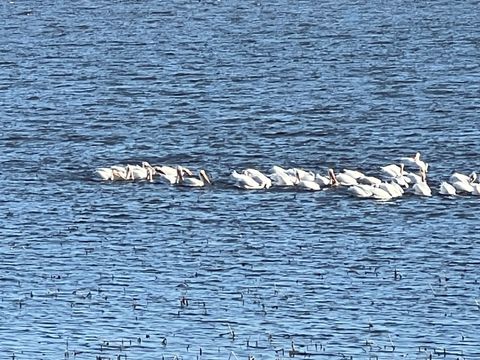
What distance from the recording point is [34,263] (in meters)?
30.3

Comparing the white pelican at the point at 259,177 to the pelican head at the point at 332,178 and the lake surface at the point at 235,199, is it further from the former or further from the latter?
the pelican head at the point at 332,178

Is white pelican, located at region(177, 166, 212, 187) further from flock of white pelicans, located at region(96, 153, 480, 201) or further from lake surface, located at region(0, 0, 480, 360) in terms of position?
lake surface, located at region(0, 0, 480, 360)

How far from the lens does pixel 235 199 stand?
37.3 m

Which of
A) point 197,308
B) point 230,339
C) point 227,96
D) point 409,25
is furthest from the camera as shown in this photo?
point 409,25

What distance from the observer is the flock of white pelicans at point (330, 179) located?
122 ft

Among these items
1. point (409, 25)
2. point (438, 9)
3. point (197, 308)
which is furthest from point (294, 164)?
point (438, 9)

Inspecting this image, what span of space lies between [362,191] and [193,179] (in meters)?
4.56

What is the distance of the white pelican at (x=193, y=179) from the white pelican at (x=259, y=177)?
42.1 inches

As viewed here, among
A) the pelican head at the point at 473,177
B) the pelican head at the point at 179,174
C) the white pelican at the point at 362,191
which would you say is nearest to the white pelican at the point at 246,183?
the pelican head at the point at 179,174

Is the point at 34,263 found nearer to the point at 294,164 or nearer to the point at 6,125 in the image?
the point at 294,164

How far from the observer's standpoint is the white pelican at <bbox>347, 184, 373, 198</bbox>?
37.0m

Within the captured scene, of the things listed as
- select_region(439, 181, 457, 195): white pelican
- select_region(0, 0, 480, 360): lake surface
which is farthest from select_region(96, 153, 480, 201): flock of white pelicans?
select_region(0, 0, 480, 360): lake surface

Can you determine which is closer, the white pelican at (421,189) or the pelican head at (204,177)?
the white pelican at (421,189)

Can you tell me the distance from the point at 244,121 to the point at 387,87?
7869 mm
